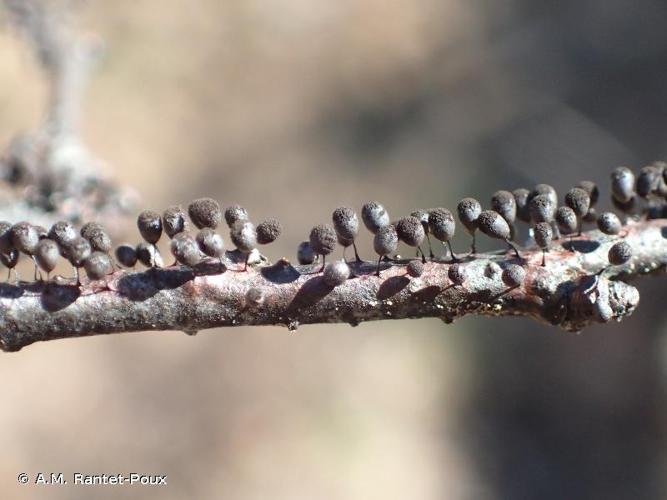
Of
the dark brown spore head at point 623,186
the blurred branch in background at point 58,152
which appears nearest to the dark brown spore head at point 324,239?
the dark brown spore head at point 623,186

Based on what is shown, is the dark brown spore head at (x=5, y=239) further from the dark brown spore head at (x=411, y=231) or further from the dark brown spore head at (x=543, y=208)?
the dark brown spore head at (x=543, y=208)

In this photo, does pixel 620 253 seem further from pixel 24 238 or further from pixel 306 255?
pixel 24 238

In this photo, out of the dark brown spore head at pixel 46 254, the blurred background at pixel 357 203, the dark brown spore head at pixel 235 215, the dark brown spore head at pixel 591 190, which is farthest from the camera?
the blurred background at pixel 357 203

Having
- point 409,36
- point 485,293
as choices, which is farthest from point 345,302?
point 409,36

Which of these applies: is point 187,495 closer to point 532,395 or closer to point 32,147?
point 532,395

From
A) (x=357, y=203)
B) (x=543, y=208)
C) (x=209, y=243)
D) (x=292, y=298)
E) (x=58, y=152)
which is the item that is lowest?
(x=292, y=298)

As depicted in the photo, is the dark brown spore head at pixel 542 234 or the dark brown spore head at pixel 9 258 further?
the dark brown spore head at pixel 542 234

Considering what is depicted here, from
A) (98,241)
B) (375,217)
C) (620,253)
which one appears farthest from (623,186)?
(98,241)
